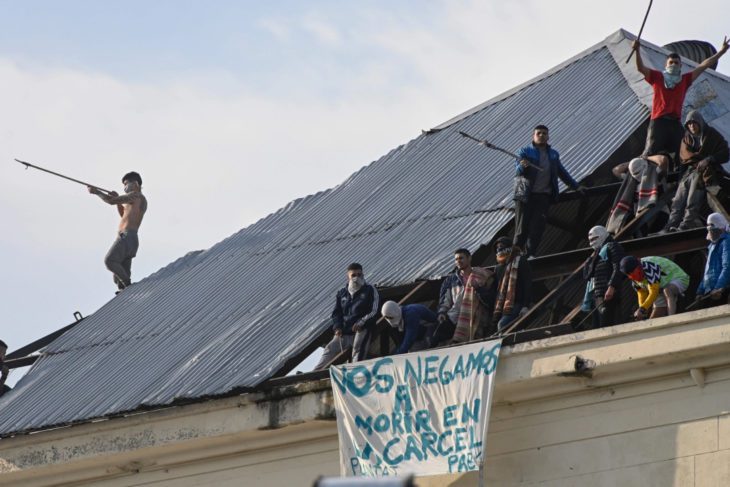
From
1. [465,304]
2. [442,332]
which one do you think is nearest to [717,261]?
[465,304]

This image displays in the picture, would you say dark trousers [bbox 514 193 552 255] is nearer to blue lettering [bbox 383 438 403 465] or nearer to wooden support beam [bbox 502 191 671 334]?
wooden support beam [bbox 502 191 671 334]

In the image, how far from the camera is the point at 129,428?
18.5 meters

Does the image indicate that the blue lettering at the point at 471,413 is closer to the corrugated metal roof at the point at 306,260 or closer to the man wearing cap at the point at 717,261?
the man wearing cap at the point at 717,261

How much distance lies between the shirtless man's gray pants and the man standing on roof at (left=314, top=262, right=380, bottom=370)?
24.4ft

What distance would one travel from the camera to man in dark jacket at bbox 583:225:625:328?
53.1 feet

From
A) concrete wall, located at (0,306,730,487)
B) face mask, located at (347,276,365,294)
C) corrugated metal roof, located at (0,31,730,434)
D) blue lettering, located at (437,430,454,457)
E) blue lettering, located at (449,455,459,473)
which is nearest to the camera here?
concrete wall, located at (0,306,730,487)

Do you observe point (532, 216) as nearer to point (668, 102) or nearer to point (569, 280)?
point (569, 280)

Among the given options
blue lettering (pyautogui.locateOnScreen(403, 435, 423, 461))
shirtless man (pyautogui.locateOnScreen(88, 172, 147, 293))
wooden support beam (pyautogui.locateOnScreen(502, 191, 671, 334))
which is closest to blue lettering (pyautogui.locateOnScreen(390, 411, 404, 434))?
blue lettering (pyautogui.locateOnScreen(403, 435, 423, 461))

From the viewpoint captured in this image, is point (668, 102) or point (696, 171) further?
point (668, 102)

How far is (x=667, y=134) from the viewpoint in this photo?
754 inches

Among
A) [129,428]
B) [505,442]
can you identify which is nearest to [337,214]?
[129,428]

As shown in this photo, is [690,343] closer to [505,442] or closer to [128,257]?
[505,442]

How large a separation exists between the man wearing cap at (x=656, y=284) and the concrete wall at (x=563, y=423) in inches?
31.2

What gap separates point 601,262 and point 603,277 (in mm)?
159
